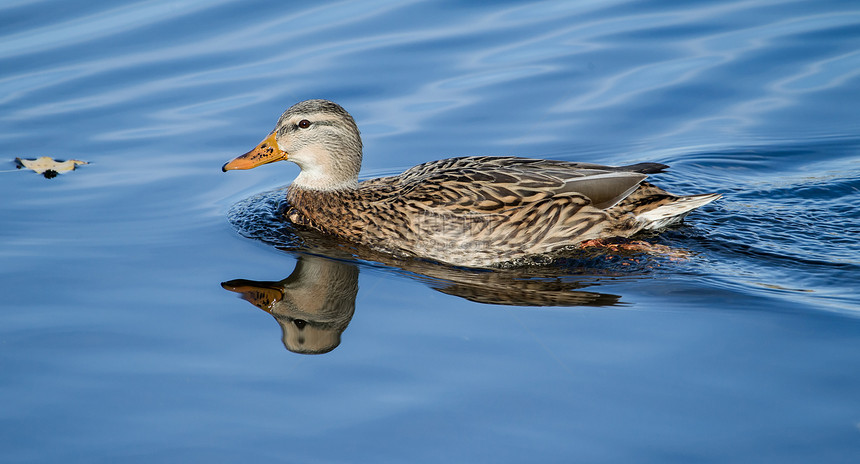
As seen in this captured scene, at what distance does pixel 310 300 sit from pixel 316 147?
2251 millimetres

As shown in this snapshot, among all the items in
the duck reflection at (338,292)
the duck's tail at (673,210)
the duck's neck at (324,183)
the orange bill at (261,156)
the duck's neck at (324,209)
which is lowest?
the duck reflection at (338,292)

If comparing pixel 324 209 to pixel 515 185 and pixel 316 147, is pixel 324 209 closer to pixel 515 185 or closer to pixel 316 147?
pixel 316 147

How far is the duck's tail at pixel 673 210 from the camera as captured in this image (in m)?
8.52

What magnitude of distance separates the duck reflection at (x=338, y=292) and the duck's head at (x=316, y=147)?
126 centimetres

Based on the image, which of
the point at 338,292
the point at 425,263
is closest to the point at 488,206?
the point at 425,263

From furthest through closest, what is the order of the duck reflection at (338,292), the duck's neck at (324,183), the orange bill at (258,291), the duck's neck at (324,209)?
the duck's neck at (324,183), the duck's neck at (324,209), the orange bill at (258,291), the duck reflection at (338,292)

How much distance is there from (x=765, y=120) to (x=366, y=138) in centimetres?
459

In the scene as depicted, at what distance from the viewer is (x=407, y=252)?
8516 mm

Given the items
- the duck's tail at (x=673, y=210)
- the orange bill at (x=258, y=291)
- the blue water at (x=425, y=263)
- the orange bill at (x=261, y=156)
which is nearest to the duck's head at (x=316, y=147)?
the orange bill at (x=261, y=156)

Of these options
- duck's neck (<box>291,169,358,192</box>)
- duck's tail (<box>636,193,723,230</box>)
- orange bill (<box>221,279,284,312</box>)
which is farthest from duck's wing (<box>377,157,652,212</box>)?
orange bill (<box>221,279,284,312</box>)

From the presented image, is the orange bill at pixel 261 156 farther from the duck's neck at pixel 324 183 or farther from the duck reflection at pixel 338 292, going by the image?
the duck reflection at pixel 338 292

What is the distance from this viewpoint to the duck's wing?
27.9 ft

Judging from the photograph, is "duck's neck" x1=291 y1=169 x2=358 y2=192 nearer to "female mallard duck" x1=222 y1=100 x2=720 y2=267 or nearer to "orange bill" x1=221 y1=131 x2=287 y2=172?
"female mallard duck" x1=222 y1=100 x2=720 y2=267

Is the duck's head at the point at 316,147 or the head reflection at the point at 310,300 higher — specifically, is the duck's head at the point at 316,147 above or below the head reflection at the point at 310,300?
above
